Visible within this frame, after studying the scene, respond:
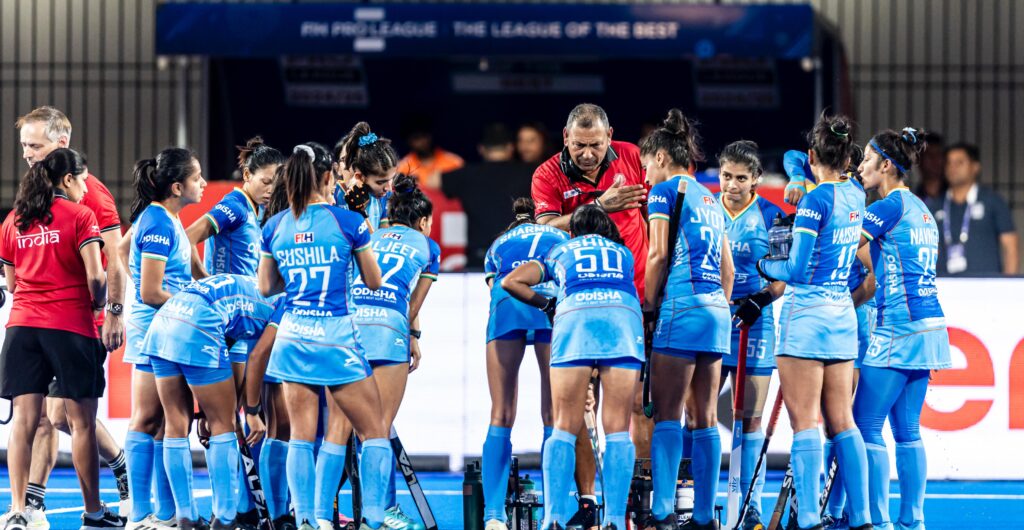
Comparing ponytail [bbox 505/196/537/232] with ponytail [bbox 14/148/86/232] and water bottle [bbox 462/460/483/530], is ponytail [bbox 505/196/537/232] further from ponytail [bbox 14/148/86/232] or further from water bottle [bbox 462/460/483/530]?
ponytail [bbox 14/148/86/232]

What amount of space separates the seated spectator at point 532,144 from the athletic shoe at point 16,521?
6562 mm

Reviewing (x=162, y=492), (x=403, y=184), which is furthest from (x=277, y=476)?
(x=403, y=184)

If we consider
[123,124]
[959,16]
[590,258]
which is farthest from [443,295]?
[959,16]

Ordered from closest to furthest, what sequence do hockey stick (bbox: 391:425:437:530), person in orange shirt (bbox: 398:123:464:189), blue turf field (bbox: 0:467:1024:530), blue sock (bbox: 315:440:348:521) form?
1. blue sock (bbox: 315:440:348:521)
2. hockey stick (bbox: 391:425:437:530)
3. blue turf field (bbox: 0:467:1024:530)
4. person in orange shirt (bbox: 398:123:464:189)

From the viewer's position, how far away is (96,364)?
7430 millimetres

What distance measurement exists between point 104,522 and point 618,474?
9.55 ft

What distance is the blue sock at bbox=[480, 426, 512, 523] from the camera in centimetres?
704

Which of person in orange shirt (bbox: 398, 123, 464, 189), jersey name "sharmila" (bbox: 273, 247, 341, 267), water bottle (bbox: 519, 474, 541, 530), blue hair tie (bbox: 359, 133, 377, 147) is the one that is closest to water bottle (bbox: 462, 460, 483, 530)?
water bottle (bbox: 519, 474, 541, 530)

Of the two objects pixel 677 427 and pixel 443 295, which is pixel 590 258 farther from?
pixel 443 295

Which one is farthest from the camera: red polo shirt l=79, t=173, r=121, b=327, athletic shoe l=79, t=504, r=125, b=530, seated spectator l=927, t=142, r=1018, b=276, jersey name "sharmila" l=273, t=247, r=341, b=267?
seated spectator l=927, t=142, r=1018, b=276

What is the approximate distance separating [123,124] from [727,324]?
35.0 ft

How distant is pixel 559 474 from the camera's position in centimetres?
648

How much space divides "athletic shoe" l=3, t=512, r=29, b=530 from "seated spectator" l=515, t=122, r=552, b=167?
656 cm

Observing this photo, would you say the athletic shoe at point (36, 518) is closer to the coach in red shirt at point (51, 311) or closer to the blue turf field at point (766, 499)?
the coach in red shirt at point (51, 311)
